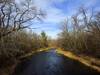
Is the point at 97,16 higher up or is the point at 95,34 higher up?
the point at 97,16

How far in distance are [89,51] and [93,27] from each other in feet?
20.8

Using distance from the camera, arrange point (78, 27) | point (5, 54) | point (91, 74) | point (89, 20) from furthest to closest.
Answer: point (78, 27) → point (89, 20) → point (5, 54) → point (91, 74)

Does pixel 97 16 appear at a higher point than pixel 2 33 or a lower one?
higher

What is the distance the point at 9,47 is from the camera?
26734 millimetres

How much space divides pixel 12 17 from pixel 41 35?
89.2 metres

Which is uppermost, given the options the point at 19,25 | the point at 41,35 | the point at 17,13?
the point at 17,13

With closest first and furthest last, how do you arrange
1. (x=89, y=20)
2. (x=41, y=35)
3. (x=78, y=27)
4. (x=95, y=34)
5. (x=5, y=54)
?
(x=5, y=54) < (x=95, y=34) < (x=89, y=20) < (x=78, y=27) < (x=41, y=35)

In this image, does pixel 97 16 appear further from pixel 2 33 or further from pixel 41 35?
pixel 41 35

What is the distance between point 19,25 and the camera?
2183 centimetres

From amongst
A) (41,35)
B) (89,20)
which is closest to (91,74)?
(89,20)

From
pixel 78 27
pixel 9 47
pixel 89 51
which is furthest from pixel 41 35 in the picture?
pixel 9 47

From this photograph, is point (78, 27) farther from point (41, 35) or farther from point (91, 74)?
point (41, 35)

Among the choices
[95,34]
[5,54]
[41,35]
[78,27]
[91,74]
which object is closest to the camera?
[91,74]

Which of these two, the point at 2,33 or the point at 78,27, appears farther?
the point at 78,27
